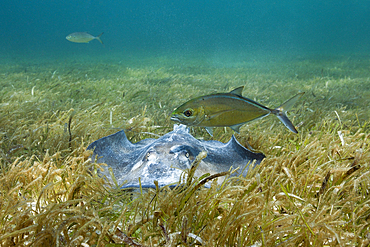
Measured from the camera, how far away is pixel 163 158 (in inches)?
74.7

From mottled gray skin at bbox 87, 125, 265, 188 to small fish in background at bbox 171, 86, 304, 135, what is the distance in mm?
278

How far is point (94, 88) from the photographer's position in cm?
683

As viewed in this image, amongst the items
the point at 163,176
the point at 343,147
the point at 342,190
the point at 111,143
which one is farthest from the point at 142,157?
the point at 343,147

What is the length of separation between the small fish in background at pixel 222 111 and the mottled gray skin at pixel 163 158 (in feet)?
0.91

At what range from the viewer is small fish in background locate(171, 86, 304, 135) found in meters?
1.90

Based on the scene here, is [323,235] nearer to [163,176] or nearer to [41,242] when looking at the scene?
[163,176]

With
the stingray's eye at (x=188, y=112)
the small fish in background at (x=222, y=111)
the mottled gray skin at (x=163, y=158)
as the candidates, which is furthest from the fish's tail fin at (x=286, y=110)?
the stingray's eye at (x=188, y=112)

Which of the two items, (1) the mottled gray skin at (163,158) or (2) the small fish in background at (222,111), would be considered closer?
(1) the mottled gray skin at (163,158)

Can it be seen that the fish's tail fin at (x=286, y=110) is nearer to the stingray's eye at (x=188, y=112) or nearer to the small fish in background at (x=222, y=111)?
the small fish in background at (x=222, y=111)

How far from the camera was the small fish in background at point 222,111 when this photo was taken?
190 cm

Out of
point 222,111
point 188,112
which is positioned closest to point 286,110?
point 222,111

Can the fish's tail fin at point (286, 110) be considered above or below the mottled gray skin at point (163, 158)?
above

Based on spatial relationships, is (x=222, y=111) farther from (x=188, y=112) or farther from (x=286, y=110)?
(x=286, y=110)

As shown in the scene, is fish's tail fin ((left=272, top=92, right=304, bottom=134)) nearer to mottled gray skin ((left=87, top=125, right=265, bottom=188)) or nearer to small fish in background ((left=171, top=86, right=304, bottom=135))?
small fish in background ((left=171, top=86, right=304, bottom=135))
